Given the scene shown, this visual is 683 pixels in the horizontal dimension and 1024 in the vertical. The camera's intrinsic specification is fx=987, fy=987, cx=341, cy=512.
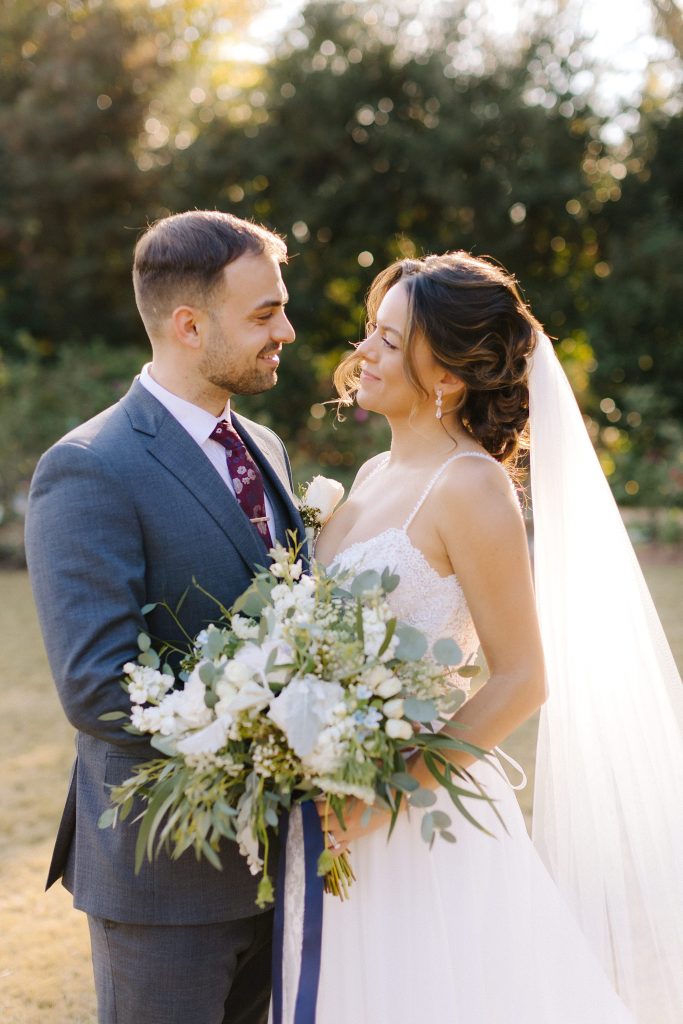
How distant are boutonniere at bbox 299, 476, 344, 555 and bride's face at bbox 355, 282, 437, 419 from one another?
0.91 feet

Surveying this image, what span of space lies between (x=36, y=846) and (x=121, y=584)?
3.25 metres

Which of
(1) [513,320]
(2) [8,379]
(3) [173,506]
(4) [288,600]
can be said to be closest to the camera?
(4) [288,600]

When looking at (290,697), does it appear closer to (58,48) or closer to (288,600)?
(288,600)

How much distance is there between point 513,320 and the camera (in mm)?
2662

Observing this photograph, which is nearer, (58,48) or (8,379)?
(8,379)

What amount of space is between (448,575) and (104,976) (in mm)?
1234

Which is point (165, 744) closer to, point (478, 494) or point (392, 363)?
point (478, 494)

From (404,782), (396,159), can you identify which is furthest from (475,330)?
(396,159)

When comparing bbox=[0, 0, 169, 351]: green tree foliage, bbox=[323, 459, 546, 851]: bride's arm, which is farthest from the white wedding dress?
bbox=[0, 0, 169, 351]: green tree foliage

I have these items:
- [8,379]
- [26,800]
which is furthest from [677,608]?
[8,379]

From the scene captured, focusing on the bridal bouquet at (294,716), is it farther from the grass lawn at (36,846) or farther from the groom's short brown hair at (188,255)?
the grass lawn at (36,846)

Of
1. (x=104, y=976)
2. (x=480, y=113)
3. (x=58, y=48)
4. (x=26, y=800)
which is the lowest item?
(x=26, y=800)

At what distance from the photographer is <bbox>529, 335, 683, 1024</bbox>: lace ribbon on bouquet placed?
266cm

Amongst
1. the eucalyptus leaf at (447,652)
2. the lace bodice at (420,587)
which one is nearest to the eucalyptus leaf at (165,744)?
the eucalyptus leaf at (447,652)
